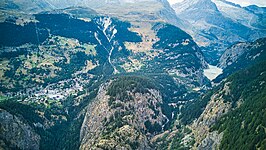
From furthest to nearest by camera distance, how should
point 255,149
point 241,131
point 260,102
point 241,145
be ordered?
point 260,102 → point 241,131 → point 241,145 → point 255,149

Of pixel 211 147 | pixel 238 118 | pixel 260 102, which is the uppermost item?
pixel 260 102

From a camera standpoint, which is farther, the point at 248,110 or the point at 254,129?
the point at 248,110

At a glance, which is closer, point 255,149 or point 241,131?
point 255,149

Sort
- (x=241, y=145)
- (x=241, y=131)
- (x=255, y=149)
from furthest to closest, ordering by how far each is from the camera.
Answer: (x=241, y=131) < (x=241, y=145) < (x=255, y=149)

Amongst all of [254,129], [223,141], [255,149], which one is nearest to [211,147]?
[223,141]

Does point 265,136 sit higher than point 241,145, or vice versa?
point 265,136

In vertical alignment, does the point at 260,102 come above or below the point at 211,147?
above

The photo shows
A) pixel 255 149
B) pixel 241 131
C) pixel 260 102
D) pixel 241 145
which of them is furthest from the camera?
pixel 260 102

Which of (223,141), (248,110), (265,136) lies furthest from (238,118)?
(265,136)

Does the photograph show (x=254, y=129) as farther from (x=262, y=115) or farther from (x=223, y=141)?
(x=223, y=141)

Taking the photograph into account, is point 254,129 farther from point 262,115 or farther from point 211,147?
point 211,147
